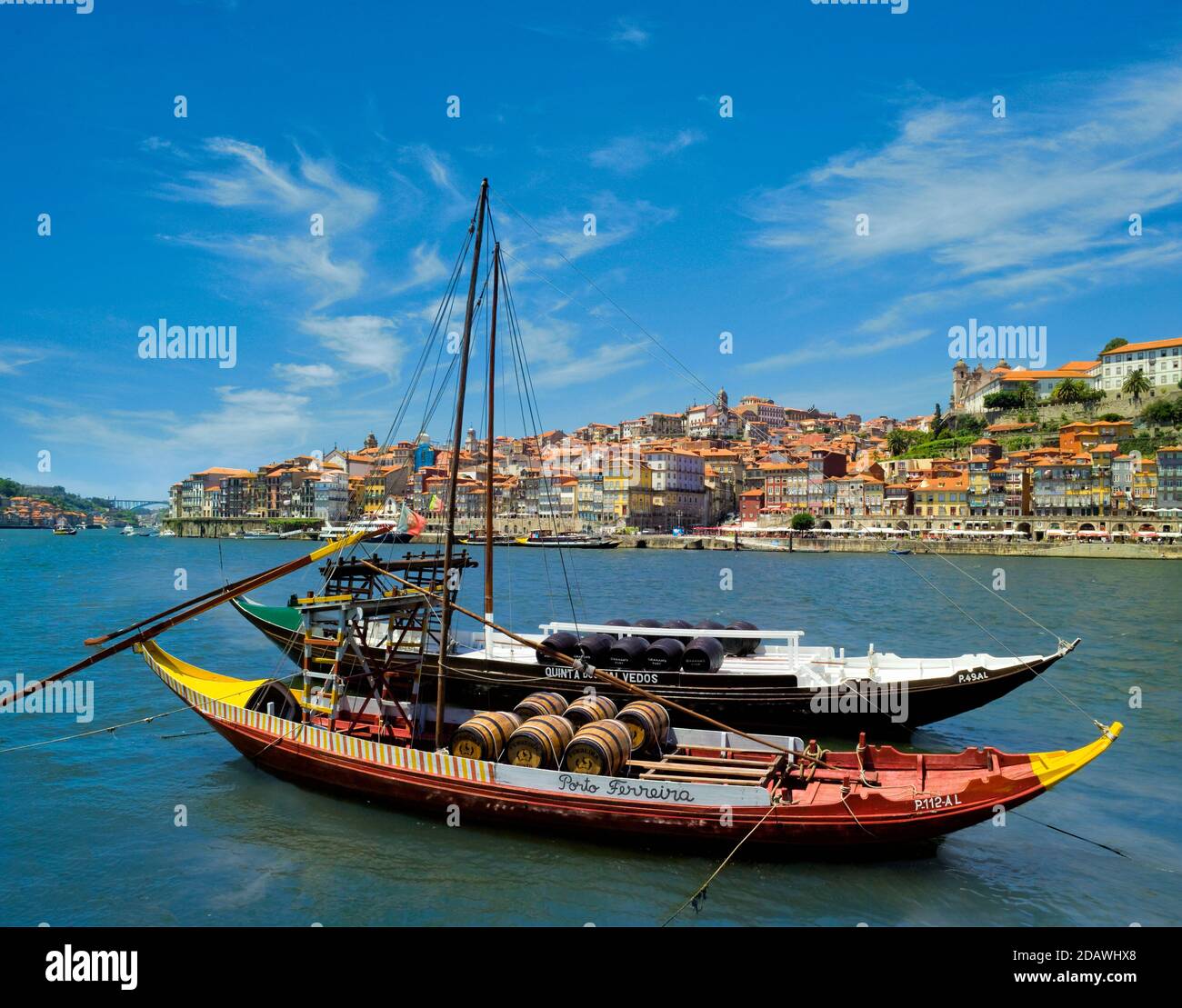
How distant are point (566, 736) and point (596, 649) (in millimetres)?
5769

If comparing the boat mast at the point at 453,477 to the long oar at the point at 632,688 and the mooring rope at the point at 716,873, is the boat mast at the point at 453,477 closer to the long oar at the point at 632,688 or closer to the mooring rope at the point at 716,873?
the long oar at the point at 632,688

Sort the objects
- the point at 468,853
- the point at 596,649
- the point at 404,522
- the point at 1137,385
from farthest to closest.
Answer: the point at 1137,385 < the point at 596,649 < the point at 404,522 < the point at 468,853

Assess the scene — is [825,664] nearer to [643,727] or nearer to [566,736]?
[643,727]

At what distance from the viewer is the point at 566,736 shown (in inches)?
487

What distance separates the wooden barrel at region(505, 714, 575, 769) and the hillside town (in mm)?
75530

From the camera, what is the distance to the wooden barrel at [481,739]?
12.2 metres

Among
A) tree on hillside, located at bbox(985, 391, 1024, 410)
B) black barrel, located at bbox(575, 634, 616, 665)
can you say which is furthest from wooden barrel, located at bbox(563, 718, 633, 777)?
tree on hillside, located at bbox(985, 391, 1024, 410)

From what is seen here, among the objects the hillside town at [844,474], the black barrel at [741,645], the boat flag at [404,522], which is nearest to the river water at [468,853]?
the black barrel at [741,645]

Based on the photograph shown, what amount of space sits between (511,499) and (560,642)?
126658 mm

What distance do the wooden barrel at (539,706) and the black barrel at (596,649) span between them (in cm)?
406

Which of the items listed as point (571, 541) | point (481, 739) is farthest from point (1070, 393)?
point (481, 739)

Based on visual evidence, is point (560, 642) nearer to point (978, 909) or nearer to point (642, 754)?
point (642, 754)

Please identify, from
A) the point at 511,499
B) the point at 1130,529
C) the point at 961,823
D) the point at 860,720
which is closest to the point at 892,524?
the point at 1130,529

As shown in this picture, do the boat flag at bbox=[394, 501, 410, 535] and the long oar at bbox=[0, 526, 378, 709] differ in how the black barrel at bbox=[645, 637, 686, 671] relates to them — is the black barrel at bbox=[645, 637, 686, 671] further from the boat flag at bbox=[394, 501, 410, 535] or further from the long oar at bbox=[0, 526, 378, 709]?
the long oar at bbox=[0, 526, 378, 709]
